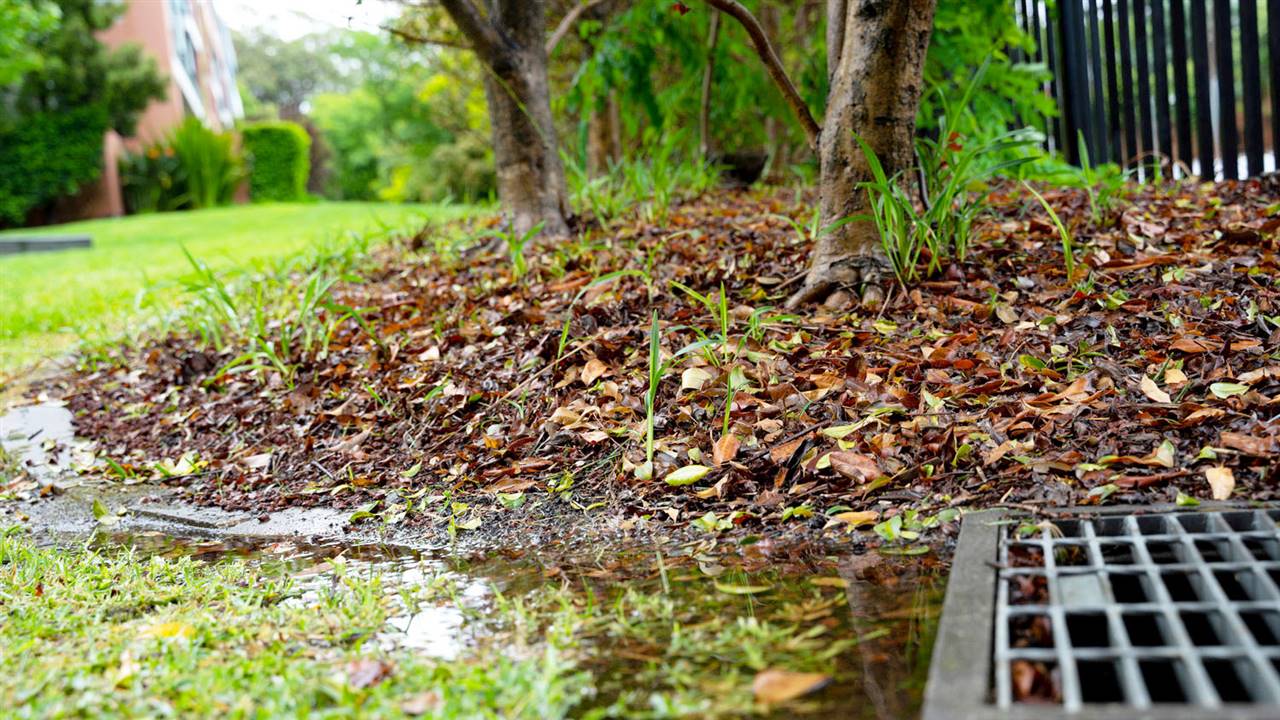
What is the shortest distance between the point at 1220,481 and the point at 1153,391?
0.40 m

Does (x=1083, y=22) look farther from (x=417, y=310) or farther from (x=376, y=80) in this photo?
(x=376, y=80)

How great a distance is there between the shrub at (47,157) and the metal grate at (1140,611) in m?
17.4

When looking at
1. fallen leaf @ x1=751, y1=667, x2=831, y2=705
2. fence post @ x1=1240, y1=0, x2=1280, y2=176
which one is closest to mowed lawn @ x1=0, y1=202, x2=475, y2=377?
fallen leaf @ x1=751, y1=667, x2=831, y2=705

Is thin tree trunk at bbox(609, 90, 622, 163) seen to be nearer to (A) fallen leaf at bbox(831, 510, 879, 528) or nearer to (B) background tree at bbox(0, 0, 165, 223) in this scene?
(A) fallen leaf at bbox(831, 510, 879, 528)

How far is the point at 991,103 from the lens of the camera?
14.6 feet

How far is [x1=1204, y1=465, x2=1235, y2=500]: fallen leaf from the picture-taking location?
6.19 ft

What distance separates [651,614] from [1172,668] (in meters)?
0.85

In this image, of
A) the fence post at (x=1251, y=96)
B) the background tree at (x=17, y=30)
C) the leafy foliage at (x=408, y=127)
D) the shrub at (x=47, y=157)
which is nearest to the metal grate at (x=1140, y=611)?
the fence post at (x=1251, y=96)

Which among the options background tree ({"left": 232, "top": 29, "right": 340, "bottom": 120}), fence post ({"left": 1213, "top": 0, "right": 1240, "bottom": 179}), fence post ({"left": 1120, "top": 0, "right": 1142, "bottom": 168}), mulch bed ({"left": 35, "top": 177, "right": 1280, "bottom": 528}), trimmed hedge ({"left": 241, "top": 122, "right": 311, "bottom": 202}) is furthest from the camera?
background tree ({"left": 232, "top": 29, "right": 340, "bottom": 120})

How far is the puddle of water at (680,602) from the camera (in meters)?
1.46

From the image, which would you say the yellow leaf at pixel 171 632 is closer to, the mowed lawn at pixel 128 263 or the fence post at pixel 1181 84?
the mowed lawn at pixel 128 263

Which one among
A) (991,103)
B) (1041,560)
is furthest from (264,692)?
(991,103)

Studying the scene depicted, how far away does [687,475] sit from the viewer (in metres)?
2.30

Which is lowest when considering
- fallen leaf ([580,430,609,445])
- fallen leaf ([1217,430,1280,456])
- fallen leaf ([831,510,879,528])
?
fallen leaf ([831,510,879,528])
